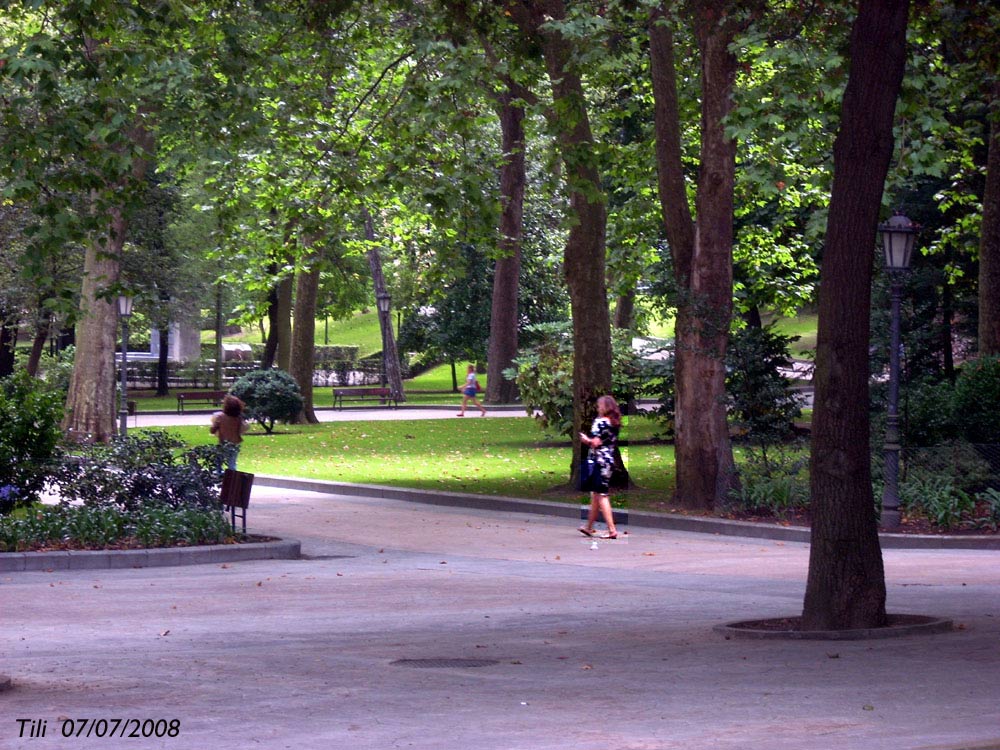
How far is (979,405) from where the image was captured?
66.9 ft

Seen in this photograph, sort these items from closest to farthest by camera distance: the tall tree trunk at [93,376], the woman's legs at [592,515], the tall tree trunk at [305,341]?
the woman's legs at [592,515]
the tall tree trunk at [93,376]
the tall tree trunk at [305,341]

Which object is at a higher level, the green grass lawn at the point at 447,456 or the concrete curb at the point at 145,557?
the green grass lawn at the point at 447,456

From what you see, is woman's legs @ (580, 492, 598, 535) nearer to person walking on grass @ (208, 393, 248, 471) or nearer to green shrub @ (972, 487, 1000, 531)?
green shrub @ (972, 487, 1000, 531)

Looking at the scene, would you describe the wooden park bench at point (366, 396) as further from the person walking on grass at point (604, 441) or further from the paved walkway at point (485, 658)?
the paved walkway at point (485, 658)

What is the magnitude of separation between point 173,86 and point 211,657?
1062 cm

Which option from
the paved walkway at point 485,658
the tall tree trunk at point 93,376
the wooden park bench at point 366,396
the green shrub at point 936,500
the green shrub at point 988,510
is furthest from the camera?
the wooden park bench at point 366,396

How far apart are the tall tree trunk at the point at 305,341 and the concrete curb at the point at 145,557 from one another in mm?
25106

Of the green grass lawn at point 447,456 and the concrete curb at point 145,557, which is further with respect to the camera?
the green grass lawn at point 447,456

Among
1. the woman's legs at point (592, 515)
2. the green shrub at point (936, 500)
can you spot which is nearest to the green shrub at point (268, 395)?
the woman's legs at point (592, 515)

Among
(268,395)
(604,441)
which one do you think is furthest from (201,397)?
(604,441)

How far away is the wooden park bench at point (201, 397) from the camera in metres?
50.8

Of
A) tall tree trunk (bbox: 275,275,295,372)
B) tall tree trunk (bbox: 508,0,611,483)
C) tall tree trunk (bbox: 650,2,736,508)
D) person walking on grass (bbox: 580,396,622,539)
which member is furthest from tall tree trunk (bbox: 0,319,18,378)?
person walking on grass (bbox: 580,396,622,539)

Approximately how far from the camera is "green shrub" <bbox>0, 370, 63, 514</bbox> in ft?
53.3

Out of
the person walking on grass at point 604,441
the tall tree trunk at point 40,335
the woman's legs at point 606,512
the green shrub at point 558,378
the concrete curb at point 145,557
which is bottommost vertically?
the concrete curb at point 145,557
